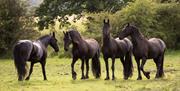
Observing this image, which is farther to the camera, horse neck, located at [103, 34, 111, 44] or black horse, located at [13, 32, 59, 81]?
horse neck, located at [103, 34, 111, 44]

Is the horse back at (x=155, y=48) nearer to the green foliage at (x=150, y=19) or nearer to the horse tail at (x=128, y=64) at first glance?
the horse tail at (x=128, y=64)

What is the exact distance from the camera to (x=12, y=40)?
136 ft

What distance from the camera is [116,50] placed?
21562mm

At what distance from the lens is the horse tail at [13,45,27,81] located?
19.5 meters

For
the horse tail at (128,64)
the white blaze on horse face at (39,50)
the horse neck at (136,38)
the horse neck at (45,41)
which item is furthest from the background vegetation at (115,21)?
the horse neck at (136,38)

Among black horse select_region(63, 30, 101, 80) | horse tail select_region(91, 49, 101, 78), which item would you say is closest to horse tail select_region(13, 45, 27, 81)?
black horse select_region(63, 30, 101, 80)

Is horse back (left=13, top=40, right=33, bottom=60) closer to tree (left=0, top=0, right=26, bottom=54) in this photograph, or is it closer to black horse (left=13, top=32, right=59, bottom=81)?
black horse (left=13, top=32, right=59, bottom=81)

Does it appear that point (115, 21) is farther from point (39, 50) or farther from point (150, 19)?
point (39, 50)

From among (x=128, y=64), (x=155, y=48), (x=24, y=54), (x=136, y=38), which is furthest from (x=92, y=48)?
(x=24, y=54)

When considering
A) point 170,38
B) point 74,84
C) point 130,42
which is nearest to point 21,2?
point 170,38

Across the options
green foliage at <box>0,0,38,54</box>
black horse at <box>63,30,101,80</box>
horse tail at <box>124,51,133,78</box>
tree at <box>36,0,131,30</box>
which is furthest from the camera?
tree at <box>36,0,131,30</box>

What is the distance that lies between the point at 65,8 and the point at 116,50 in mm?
30464

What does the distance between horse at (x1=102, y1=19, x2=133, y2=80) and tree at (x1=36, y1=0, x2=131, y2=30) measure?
27904 mm

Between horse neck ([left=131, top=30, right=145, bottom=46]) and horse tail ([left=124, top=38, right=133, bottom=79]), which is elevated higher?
horse neck ([left=131, top=30, right=145, bottom=46])
